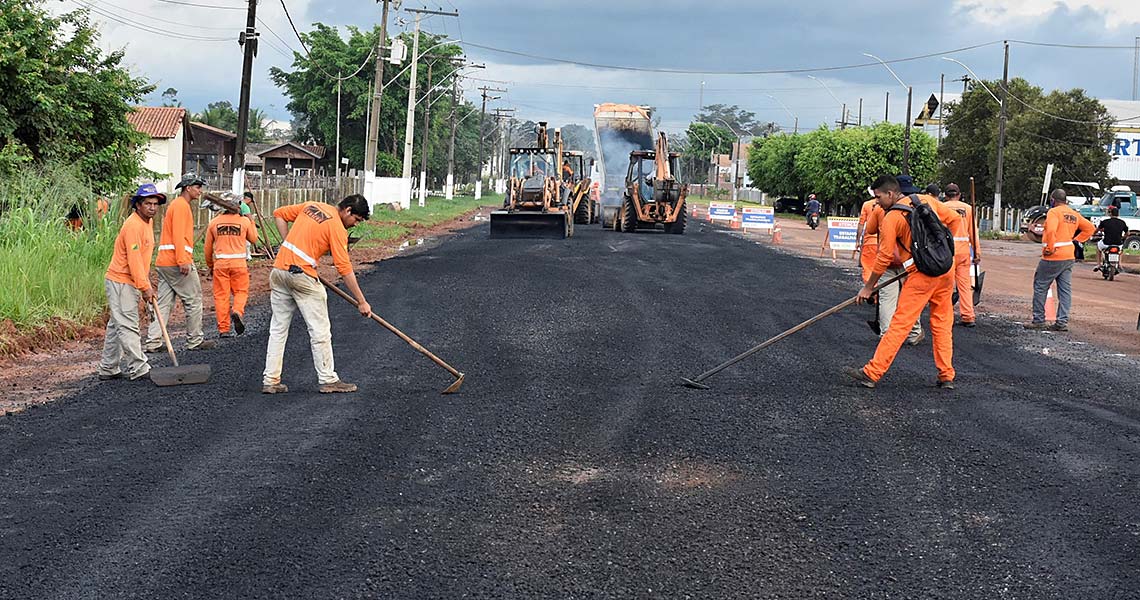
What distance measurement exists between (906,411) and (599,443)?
270 centimetres

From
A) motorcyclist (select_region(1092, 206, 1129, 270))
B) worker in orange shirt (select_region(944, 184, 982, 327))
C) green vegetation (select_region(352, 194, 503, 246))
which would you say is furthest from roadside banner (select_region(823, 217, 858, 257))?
worker in orange shirt (select_region(944, 184, 982, 327))

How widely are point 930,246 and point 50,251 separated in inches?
400

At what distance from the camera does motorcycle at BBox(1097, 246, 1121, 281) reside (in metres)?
26.4

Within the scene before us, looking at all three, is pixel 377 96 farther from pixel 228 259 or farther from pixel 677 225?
pixel 228 259

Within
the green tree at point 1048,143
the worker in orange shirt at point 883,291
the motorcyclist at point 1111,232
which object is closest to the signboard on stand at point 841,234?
the motorcyclist at point 1111,232

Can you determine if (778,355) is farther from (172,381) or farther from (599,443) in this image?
(172,381)

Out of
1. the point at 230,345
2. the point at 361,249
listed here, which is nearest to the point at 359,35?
the point at 361,249

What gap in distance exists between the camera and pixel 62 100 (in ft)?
68.9

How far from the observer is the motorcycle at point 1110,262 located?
26422mm

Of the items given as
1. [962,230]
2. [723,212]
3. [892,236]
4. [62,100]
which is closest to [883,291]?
[962,230]

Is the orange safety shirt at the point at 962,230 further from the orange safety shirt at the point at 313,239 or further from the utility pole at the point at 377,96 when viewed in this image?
the utility pole at the point at 377,96

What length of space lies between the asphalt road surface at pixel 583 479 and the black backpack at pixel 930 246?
1.05 metres

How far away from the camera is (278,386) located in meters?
9.80

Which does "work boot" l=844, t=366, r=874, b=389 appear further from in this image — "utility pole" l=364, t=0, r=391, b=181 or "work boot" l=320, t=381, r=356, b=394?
"utility pole" l=364, t=0, r=391, b=181
